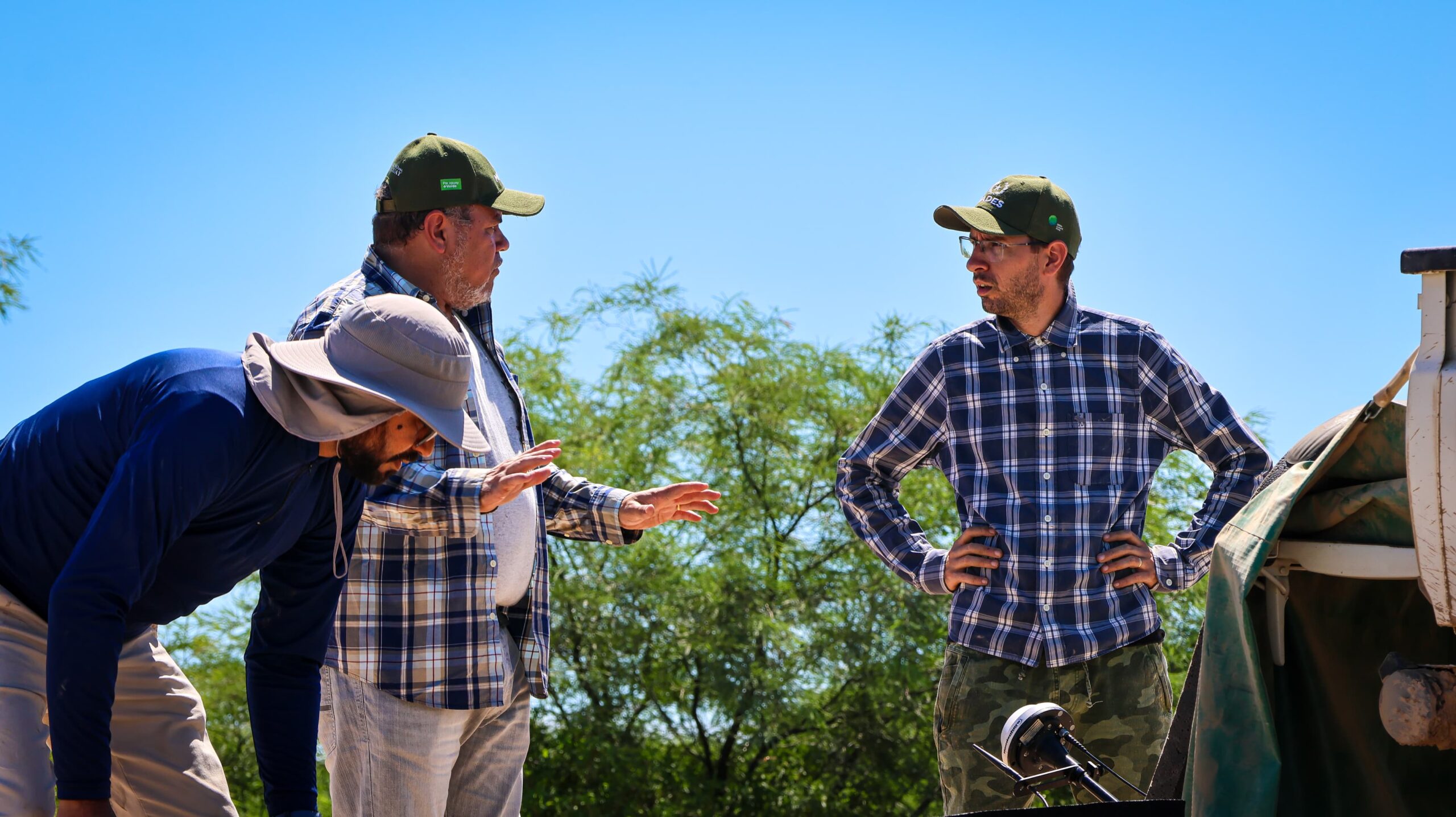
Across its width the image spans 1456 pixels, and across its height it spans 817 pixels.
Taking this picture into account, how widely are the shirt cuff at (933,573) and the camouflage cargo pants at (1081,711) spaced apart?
0.96 ft

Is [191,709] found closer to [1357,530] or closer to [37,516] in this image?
[37,516]

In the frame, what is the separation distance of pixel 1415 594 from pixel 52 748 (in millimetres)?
2400

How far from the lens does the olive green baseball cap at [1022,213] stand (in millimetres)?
4219

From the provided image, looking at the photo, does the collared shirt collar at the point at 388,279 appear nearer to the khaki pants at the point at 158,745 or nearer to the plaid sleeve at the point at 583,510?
the plaid sleeve at the point at 583,510

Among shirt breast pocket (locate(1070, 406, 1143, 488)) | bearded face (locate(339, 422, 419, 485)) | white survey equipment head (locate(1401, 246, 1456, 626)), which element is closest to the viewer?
white survey equipment head (locate(1401, 246, 1456, 626))

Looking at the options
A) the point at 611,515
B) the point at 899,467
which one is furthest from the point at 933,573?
the point at 611,515

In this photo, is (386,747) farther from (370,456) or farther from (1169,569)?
(1169,569)

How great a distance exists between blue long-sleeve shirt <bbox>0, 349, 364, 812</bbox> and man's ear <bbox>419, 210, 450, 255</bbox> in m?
0.95

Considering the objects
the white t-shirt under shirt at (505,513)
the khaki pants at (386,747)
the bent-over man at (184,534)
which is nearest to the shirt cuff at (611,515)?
the white t-shirt under shirt at (505,513)

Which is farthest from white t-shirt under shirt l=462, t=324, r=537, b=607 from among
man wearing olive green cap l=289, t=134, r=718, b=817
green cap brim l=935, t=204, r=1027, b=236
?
green cap brim l=935, t=204, r=1027, b=236

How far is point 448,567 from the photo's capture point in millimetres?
3418

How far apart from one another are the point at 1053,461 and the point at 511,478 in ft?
5.42

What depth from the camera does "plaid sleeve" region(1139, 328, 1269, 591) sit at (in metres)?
4.19

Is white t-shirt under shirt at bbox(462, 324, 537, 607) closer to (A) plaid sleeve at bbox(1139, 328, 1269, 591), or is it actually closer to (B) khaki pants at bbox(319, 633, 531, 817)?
(B) khaki pants at bbox(319, 633, 531, 817)
